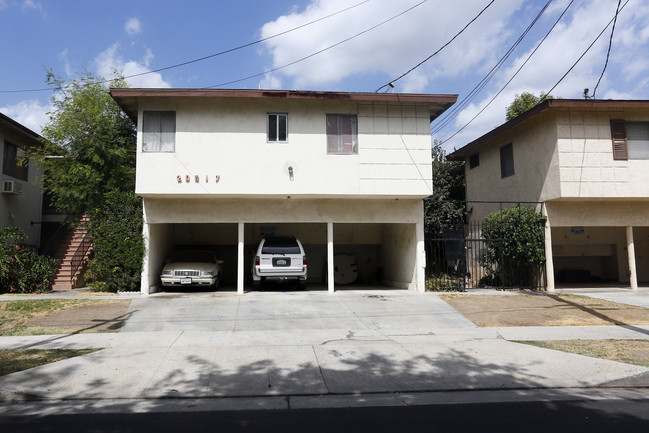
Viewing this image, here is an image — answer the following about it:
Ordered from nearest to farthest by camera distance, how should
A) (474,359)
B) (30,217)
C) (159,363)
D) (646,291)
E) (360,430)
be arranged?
(360,430) → (159,363) → (474,359) → (646,291) → (30,217)

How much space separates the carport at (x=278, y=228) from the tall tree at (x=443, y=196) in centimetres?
241

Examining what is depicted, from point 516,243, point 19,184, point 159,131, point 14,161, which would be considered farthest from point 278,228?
point 14,161

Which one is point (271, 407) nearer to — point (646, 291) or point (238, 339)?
point (238, 339)

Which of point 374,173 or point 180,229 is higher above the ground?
point 374,173

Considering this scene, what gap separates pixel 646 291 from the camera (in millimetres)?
15414

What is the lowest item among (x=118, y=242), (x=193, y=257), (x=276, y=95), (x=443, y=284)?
(x=443, y=284)

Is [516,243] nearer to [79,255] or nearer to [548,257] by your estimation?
[548,257]

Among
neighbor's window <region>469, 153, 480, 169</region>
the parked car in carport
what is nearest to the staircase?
the parked car in carport

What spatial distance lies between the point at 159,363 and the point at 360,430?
12.6ft

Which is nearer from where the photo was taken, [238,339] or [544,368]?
[544,368]

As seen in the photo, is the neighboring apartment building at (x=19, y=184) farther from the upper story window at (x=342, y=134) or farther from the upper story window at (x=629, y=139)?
the upper story window at (x=629, y=139)

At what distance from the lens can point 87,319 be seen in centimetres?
1009

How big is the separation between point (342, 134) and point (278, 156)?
2.15 m

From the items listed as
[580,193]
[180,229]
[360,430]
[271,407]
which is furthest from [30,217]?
[580,193]
